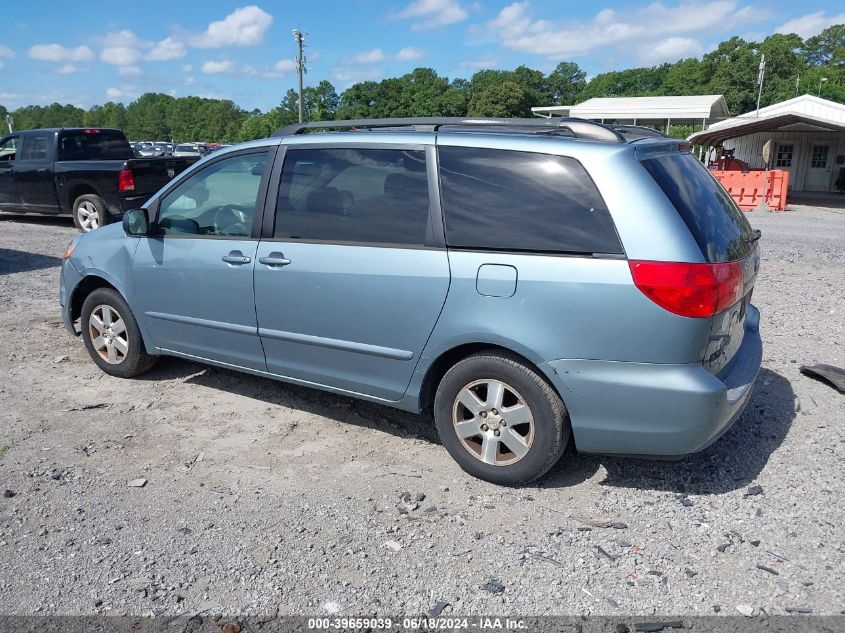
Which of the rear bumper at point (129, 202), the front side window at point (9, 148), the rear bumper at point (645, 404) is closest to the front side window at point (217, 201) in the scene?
the rear bumper at point (645, 404)

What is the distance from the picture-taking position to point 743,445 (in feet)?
14.0

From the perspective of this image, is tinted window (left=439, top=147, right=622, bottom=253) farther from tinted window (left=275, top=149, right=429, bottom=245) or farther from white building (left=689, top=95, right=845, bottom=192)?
white building (left=689, top=95, right=845, bottom=192)

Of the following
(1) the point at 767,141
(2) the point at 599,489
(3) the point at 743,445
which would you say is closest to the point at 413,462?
(2) the point at 599,489

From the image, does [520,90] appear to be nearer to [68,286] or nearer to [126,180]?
[126,180]

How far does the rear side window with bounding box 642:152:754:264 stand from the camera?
3426 millimetres

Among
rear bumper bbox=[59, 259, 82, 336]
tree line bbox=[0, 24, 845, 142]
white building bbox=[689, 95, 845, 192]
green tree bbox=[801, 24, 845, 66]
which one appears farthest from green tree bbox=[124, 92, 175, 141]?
rear bumper bbox=[59, 259, 82, 336]

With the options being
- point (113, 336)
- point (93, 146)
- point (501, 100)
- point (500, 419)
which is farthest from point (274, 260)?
point (501, 100)

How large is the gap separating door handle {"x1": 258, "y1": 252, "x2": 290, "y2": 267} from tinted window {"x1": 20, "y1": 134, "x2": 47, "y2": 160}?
36.4ft

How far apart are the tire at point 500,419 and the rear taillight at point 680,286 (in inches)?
28.0

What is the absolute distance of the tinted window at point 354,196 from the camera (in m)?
3.94

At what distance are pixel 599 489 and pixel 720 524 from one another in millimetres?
627

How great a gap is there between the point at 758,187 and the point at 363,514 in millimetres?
20505

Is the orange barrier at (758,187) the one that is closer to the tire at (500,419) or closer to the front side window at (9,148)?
the front side window at (9,148)

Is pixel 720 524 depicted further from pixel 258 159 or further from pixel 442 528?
pixel 258 159
